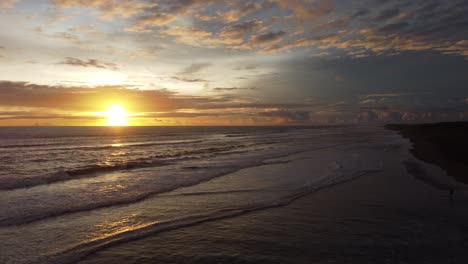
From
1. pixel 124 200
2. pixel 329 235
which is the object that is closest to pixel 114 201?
pixel 124 200

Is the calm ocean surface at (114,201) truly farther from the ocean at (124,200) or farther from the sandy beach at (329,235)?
the sandy beach at (329,235)

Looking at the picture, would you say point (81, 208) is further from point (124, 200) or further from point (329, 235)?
point (329, 235)

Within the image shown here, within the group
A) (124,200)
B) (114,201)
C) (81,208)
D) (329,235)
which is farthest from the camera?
(124,200)

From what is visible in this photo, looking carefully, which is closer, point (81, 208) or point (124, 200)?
point (81, 208)

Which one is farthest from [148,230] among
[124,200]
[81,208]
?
[124,200]

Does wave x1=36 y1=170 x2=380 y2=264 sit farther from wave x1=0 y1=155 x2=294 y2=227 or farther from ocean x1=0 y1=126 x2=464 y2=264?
wave x1=0 y1=155 x2=294 y2=227

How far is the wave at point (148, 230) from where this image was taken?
25.3ft

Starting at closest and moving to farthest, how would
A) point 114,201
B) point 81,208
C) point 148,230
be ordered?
point 148,230
point 81,208
point 114,201

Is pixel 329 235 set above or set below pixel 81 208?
below

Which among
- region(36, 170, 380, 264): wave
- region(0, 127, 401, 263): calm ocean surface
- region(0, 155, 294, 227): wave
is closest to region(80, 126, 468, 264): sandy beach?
region(36, 170, 380, 264): wave

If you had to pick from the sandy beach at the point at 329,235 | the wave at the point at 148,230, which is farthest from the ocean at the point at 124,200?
the sandy beach at the point at 329,235

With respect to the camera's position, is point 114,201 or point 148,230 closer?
point 148,230

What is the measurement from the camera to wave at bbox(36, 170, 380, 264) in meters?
7.73

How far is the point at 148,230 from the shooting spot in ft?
32.0
